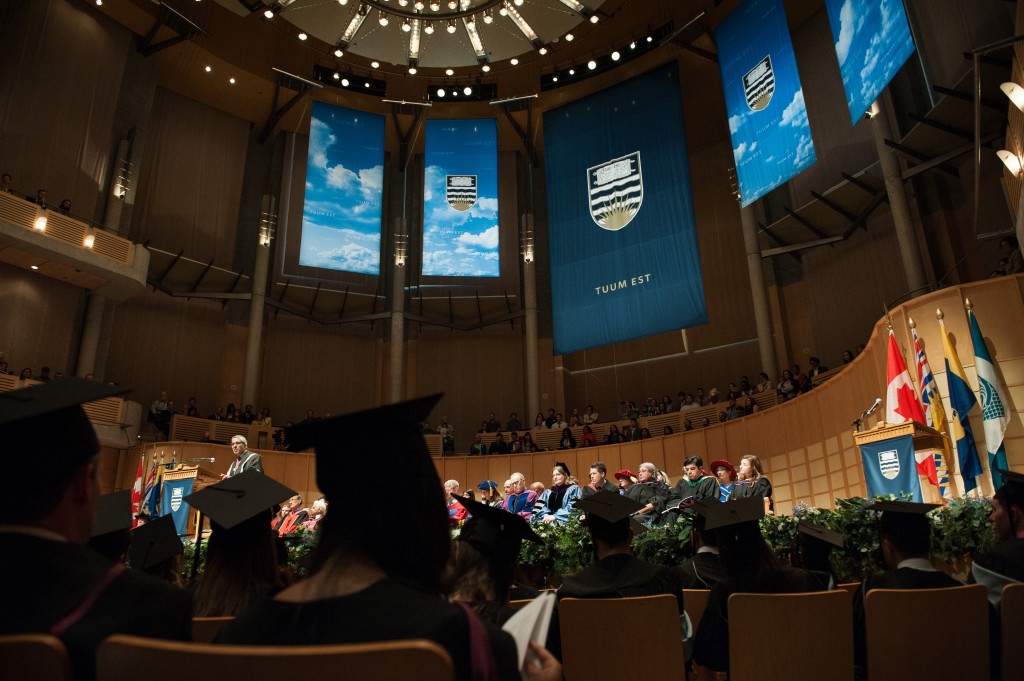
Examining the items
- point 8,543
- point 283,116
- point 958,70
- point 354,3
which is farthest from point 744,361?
point 8,543

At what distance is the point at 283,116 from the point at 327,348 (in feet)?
25.1

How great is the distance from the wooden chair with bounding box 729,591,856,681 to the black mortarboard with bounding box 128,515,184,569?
10.7ft

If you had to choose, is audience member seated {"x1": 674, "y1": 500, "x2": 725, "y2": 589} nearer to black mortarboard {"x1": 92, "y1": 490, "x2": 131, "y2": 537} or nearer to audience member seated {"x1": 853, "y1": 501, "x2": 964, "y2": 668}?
audience member seated {"x1": 853, "y1": 501, "x2": 964, "y2": 668}

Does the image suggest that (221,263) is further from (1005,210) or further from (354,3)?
(1005,210)

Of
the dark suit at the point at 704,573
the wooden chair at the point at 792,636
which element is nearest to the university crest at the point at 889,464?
the dark suit at the point at 704,573

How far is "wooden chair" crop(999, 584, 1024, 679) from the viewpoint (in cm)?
282

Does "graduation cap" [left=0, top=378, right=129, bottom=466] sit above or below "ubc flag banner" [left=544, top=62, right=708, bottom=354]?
below

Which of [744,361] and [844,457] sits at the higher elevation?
[744,361]

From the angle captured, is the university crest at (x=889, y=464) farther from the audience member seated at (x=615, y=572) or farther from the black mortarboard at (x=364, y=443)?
the black mortarboard at (x=364, y=443)

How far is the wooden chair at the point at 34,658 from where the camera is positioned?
1.27m

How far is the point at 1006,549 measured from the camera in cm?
340

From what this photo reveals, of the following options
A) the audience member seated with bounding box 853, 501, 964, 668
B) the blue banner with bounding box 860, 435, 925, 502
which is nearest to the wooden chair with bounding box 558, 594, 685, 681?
the audience member seated with bounding box 853, 501, 964, 668

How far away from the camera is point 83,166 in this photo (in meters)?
18.0

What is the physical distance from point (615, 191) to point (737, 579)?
15.3 metres
